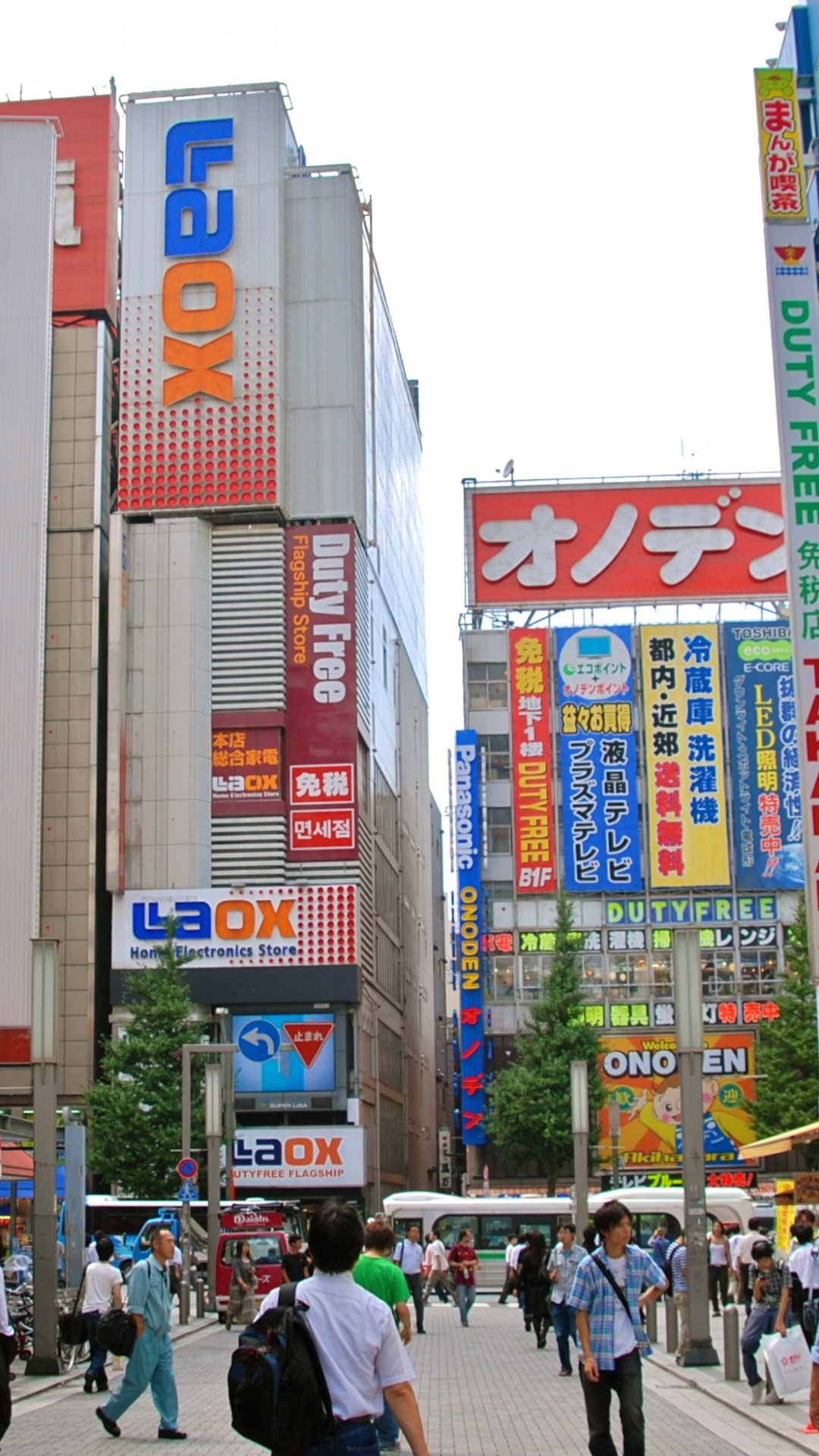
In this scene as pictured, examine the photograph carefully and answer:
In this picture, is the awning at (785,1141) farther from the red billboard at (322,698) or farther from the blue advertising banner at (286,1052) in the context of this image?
the red billboard at (322,698)

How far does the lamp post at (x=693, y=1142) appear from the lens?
19.6 m

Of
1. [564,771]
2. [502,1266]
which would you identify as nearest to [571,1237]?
[502,1266]

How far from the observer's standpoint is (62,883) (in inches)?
2325

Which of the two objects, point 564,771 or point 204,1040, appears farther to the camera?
point 564,771

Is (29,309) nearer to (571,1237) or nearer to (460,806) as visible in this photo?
(460,806)

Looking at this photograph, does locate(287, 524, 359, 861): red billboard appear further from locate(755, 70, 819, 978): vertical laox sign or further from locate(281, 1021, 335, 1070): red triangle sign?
locate(755, 70, 819, 978): vertical laox sign

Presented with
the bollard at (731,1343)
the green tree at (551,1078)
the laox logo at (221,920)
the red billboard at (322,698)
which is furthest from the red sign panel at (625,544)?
the bollard at (731,1343)

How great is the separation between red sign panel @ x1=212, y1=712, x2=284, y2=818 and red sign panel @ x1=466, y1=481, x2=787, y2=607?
11629 millimetres

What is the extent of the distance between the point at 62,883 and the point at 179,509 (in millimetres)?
12295

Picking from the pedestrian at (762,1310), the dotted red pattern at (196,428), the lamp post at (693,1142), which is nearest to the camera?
Answer: the pedestrian at (762,1310)

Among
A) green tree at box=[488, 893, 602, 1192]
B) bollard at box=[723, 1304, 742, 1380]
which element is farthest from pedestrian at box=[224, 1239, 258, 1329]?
green tree at box=[488, 893, 602, 1192]

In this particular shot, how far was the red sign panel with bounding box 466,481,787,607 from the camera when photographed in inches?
2657

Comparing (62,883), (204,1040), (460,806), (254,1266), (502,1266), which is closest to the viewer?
(254,1266)

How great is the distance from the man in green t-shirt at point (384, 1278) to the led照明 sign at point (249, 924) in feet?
150
